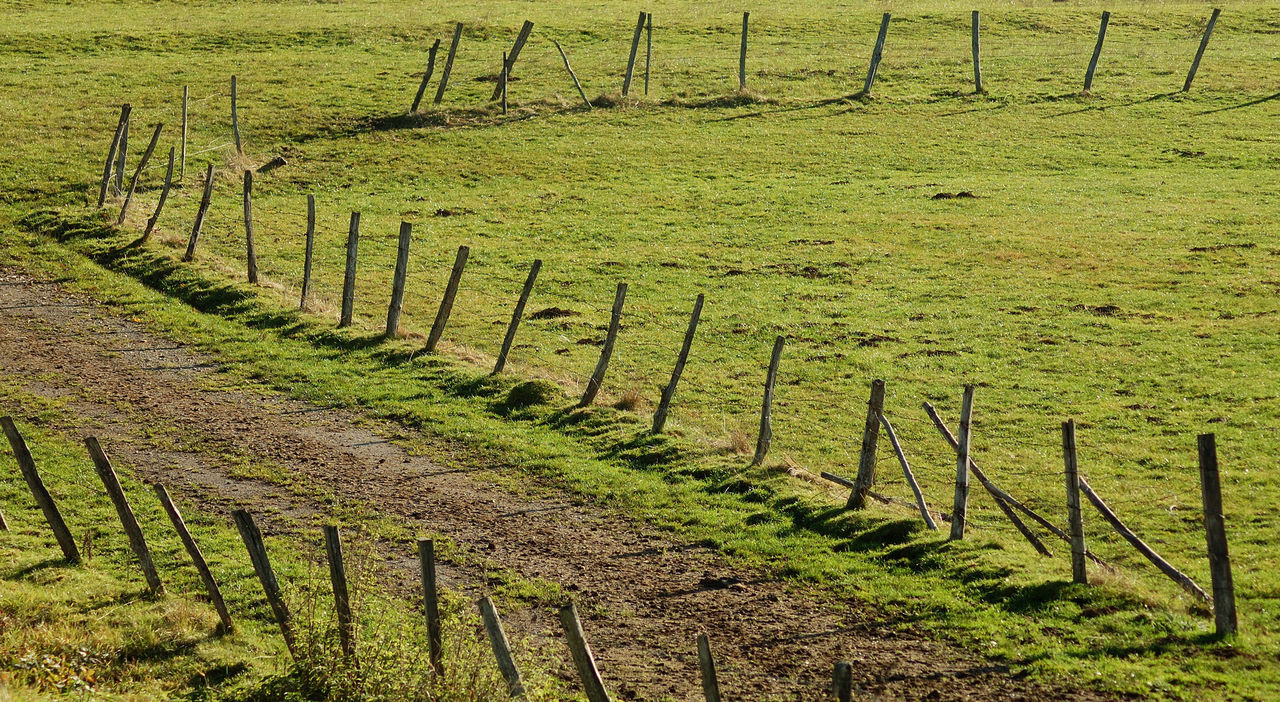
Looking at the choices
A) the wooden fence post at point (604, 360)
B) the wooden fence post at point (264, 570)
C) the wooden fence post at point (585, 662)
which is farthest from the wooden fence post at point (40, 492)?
the wooden fence post at point (604, 360)

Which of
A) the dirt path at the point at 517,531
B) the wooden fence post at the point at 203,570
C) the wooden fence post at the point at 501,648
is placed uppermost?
the wooden fence post at the point at 501,648

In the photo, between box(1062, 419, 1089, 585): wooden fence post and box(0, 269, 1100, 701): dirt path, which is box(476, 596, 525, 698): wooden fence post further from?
box(1062, 419, 1089, 585): wooden fence post

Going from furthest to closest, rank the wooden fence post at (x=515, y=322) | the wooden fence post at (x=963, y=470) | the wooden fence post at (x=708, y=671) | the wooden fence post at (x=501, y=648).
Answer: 1. the wooden fence post at (x=515, y=322)
2. the wooden fence post at (x=963, y=470)
3. the wooden fence post at (x=501, y=648)
4. the wooden fence post at (x=708, y=671)

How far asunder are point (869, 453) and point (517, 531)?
4721 millimetres

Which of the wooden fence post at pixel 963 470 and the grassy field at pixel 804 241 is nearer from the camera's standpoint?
the wooden fence post at pixel 963 470

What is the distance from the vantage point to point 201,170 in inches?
1319

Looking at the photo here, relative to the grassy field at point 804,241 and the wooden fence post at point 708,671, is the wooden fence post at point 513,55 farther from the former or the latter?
the wooden fence post at point 708,671

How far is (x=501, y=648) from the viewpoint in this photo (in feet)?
28.8

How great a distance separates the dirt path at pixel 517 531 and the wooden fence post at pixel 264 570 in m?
2.30

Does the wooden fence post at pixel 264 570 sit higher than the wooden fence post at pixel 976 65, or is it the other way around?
the wooden fence post at pixel 976 65

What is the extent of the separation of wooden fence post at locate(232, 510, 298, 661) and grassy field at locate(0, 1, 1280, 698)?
553 centimetres

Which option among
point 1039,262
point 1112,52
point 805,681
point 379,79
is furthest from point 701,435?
point 1112,52

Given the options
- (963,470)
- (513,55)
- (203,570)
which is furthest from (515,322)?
(513,55)

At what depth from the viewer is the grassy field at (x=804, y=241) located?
14766mm
